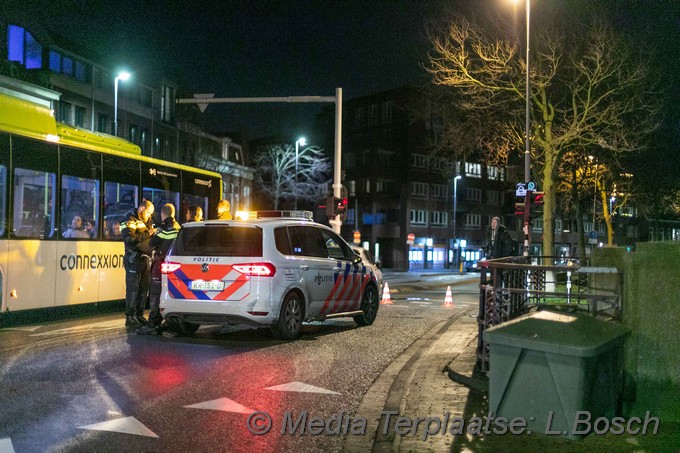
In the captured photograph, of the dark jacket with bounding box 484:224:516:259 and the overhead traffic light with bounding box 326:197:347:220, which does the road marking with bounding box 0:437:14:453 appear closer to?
the dark jacket with bounding box 484:224:516:259

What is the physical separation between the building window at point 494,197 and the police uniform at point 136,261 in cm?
7185

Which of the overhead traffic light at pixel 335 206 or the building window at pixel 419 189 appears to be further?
the building window at pixel 419 189

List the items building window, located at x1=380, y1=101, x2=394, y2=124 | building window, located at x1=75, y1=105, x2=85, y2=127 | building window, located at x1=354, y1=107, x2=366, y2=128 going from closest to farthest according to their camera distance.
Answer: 1. building window, located at x1=75, y1=105, x2=85, y2=127
2. building window, located at x1=380, y1=101, x2=394, y2=124
3. building window, located at x1=354, y1=107, x2=366, y2=128

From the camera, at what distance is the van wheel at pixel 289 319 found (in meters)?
10.7

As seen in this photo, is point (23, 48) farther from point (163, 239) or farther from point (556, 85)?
point (163, 239)

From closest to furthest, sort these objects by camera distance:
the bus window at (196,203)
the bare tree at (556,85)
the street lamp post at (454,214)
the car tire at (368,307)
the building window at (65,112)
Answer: the car tire at (368,307), the bus window at (196,203), the bare tree at (556,85), the building window at (65,112), the street lamp post at (454,214)

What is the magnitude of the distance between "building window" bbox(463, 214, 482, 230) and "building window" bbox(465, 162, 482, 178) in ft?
14.5

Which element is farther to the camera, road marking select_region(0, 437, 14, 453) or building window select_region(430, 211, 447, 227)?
building window select_region(430, 211, 447, 227)

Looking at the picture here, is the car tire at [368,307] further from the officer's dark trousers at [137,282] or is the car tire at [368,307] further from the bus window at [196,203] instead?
the bus window at [196,203]

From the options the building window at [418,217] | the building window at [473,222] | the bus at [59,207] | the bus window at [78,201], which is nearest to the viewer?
the bus at [59,207]

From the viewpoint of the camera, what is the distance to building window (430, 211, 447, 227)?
73.4m

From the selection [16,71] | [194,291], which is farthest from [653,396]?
[16,71]

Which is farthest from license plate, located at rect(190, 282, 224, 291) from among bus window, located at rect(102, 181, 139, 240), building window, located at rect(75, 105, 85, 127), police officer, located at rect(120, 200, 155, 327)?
building window, located at rect(75, 105, 85, 127)

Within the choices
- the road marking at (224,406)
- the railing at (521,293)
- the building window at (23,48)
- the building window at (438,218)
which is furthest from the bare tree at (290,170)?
the road marking at (224,406)
